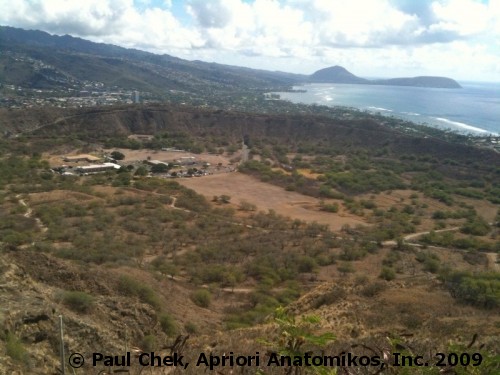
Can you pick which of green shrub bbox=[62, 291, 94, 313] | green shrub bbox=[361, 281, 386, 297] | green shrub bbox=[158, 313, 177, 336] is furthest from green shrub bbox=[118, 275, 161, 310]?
green shrub bbox=[361, 281, 386, 297]

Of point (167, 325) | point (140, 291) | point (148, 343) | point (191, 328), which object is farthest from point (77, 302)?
point (191, 328)

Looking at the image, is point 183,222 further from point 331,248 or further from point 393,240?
point 393,240

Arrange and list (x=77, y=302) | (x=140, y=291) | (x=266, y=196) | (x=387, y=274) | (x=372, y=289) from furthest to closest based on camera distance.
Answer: (x=266, y=196) → (x=387, y=274) → (x=372, y=289) → (x=140, y=291) → (x=77, y=302)

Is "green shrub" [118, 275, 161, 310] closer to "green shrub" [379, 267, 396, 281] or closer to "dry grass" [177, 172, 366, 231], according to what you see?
"green shrub" [379, 267, 396, 281]

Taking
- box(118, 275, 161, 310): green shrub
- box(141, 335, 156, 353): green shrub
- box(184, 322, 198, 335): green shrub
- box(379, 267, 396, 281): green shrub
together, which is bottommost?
box(379, 267, 396, 281): green shrub

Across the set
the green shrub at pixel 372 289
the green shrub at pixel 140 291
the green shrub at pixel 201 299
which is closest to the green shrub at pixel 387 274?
the green shrub at pixel 372 289

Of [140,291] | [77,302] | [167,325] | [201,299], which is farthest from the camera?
[201,299]

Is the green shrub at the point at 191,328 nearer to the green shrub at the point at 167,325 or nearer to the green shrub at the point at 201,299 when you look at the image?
the green shrub at the point at 167,325

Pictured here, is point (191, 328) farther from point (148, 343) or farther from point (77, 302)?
point (77, 302)
